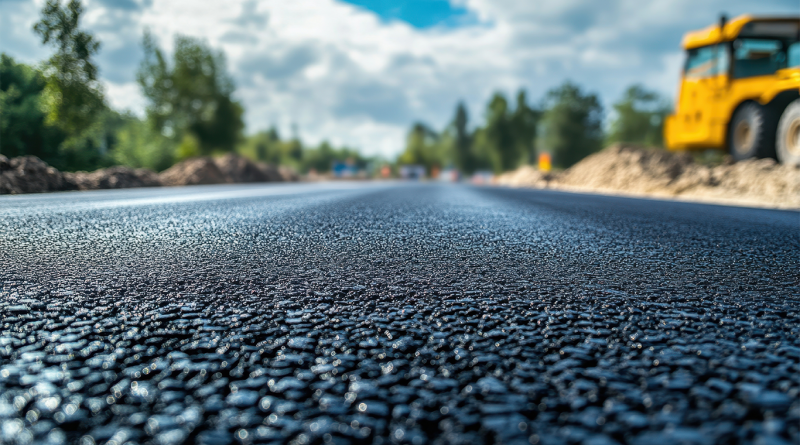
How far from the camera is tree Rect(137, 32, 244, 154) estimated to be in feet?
126

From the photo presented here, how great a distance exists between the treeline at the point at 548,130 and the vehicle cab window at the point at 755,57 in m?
44.2

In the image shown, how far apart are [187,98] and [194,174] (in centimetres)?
2210

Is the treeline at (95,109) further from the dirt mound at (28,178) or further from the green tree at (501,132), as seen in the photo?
the green tree at (501,132)

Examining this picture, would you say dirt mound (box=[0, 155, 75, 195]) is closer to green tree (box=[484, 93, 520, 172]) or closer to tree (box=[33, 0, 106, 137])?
tree (box=[33, 0, 106, 137])

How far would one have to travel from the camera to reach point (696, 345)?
4.10ft

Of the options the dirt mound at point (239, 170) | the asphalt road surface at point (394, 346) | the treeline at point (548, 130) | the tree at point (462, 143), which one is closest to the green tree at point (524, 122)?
the treeline at point (548, 130)

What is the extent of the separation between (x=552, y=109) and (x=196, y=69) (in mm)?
37451

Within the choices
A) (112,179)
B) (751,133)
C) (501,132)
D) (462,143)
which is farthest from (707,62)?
(462,143)

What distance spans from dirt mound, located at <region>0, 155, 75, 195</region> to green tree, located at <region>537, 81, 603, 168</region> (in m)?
50.6

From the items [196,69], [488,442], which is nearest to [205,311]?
[488,442]

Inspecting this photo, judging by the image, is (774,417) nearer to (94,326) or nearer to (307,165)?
(94,326)

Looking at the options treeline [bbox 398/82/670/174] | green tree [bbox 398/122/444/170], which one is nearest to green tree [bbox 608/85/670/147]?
treeline [bbox 398/82/670/174]

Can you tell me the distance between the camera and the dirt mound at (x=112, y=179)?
11.6 meters

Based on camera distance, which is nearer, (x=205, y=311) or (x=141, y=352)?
(x=141, y=352)
